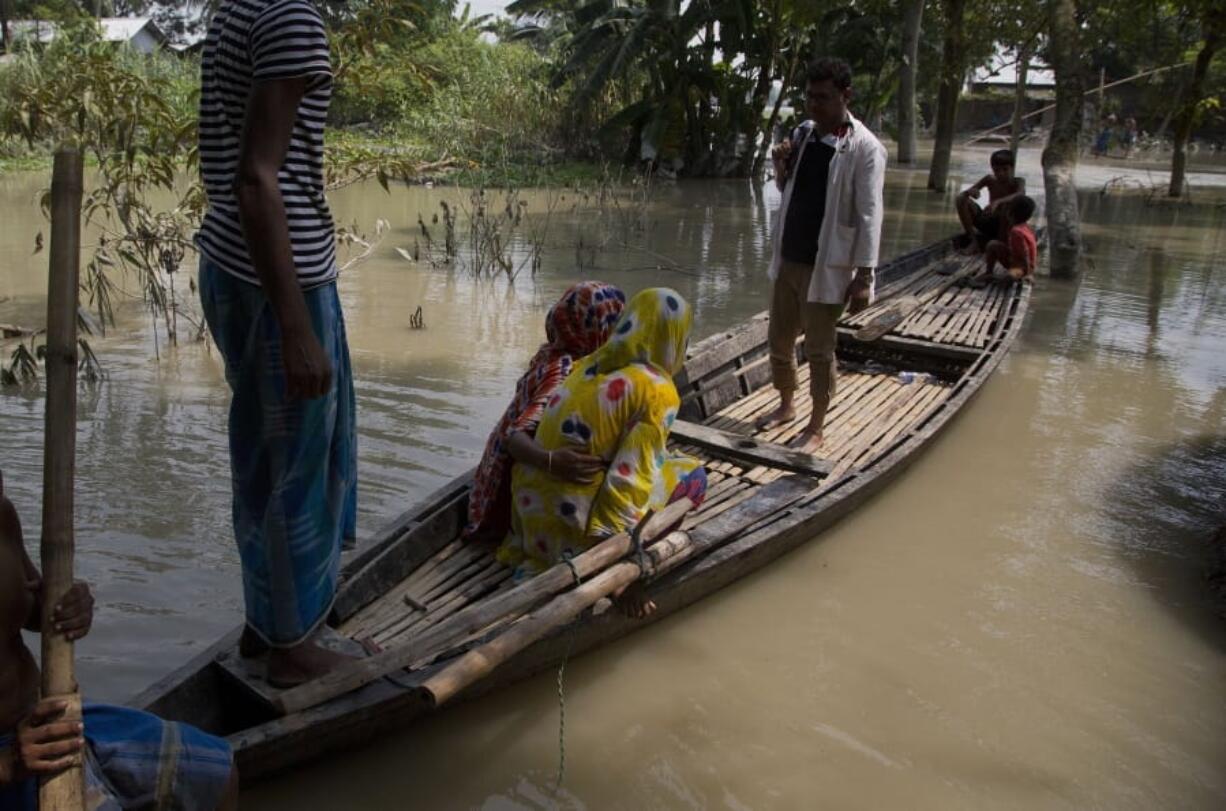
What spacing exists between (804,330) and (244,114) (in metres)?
2.90

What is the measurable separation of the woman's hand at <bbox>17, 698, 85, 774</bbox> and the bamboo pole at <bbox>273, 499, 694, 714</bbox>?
801 millimetres

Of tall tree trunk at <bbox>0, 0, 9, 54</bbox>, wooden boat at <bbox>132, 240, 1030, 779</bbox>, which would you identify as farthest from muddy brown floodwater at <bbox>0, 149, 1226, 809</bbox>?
tall tree trunk at <bbox>0, 0, 9, 54</bbox>

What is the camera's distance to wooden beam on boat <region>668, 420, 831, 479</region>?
3857mm

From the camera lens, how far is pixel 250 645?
92.7 inches

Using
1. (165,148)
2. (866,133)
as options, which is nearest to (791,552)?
(866,133)

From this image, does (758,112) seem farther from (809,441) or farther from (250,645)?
(250,645)

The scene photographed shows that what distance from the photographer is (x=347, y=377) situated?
2230mm

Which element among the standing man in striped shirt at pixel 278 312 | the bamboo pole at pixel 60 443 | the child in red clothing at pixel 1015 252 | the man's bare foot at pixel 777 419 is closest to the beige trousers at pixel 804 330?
the man's bare foot at pixel 777 419

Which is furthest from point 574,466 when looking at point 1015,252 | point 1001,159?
point 1001,159

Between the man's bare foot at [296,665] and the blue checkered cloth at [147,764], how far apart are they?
1.75 feet

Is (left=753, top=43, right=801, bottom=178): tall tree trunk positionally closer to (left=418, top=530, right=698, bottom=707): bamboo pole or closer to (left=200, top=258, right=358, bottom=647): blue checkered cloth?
(left=418, top=530, right=698, bottom=707): bamboo pole

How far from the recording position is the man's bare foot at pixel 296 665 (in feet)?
7.36

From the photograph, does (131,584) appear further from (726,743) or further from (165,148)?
(165,148)

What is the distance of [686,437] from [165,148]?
3.58 m
